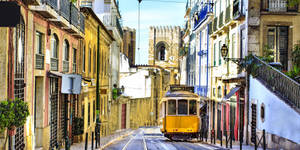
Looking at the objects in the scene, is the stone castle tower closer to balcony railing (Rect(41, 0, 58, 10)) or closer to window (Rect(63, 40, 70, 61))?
window (Rect(63, 40, 70, 61))

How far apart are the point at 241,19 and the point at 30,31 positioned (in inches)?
532

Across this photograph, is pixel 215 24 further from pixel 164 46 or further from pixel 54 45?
pixel 164 46

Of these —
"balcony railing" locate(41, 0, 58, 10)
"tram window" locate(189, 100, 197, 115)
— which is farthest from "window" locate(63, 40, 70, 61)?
"tram window" locate(189, 100, 197, 115)

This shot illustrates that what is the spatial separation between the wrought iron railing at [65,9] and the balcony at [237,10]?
959 centimetres

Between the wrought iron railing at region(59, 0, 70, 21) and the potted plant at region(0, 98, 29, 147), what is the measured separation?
7.50 metres

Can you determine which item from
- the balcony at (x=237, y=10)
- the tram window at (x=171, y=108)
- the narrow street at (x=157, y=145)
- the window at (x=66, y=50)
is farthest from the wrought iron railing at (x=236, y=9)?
the window at (x=66, y=50)

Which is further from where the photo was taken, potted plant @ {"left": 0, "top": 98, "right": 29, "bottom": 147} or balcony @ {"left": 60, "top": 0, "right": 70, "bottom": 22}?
balcony @ {"left": 60, "top": 0, "right": 70, "bottom": 22}

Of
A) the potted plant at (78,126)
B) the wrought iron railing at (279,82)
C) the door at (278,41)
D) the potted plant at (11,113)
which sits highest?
the door at (278,41)

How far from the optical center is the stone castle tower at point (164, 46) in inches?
3381

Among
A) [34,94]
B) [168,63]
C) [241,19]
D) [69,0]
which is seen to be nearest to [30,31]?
[34,94]

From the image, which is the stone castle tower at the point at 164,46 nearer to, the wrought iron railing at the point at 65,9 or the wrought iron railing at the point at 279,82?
the wrought iron railing at the point at 279,82

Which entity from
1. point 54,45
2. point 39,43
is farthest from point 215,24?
point 39,43

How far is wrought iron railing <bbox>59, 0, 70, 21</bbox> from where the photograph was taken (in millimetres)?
17484

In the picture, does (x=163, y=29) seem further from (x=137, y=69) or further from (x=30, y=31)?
(x=30, y=31)
